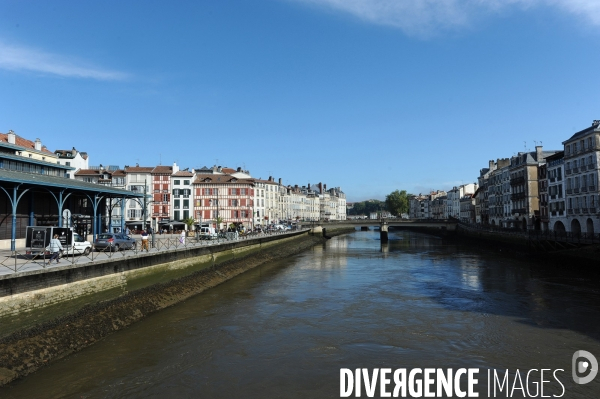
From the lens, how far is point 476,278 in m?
37.0

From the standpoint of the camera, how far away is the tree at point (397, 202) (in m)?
188

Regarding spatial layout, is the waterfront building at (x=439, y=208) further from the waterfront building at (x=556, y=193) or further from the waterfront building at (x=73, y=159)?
the waterfront building at (x=73, y=159)

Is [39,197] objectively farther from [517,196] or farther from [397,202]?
[397,202]

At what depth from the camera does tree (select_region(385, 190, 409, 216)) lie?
188 m

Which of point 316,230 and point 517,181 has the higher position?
point 517,181

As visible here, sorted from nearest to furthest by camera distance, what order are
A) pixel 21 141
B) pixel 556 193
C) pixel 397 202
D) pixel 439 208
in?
pixel 21 141
pixel 556 193
pixel 439 208
pixel 397 202

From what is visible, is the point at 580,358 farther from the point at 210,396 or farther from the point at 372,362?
the point at 210,396

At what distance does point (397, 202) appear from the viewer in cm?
18912

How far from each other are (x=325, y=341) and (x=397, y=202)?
577ft

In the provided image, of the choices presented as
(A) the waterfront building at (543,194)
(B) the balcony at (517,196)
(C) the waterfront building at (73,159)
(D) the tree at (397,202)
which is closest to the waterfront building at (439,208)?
(D) the tree at (397,202)

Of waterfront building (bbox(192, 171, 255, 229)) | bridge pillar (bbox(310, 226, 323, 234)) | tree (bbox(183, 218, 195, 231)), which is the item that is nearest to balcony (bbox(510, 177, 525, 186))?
bridge pillar (bbox(310, 226, 323, 234))

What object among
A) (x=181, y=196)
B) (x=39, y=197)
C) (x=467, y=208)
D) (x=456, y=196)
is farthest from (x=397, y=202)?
(x=39, y=197)

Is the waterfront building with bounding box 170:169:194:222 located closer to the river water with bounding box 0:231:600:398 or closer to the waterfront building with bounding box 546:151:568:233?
A: the river water with bounding box 0:231:600:398

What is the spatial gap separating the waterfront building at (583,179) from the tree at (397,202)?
130 meters
